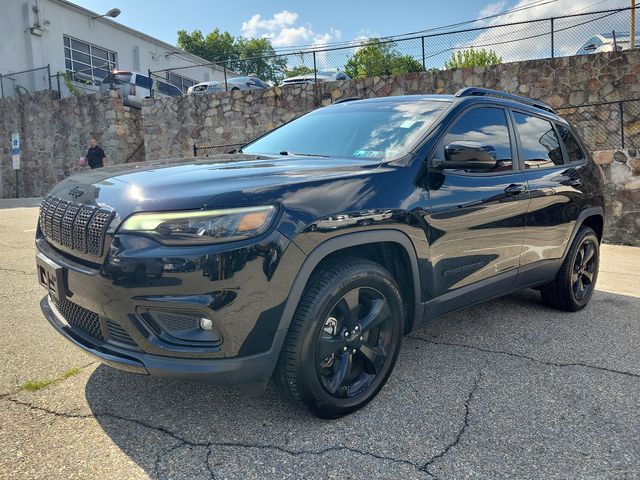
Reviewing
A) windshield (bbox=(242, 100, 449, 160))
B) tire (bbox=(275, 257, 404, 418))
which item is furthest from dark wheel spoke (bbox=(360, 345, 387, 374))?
windshield (bbox=(242, 100, 449, 160))

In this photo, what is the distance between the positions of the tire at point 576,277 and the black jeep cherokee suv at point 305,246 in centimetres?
75

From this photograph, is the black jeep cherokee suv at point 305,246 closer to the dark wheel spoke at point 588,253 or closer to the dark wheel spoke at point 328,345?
the dark wheel spoke at point 328,345

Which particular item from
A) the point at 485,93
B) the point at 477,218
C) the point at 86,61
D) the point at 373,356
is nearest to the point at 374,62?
the point at 86,61

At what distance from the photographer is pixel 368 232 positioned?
8.46 ft

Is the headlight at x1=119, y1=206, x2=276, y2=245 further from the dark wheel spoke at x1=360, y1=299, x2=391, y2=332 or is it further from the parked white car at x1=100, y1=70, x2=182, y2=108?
the parked white car at x1=100, y1=70, x2=182, y2=108

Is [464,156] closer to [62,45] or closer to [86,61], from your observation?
[62,45]

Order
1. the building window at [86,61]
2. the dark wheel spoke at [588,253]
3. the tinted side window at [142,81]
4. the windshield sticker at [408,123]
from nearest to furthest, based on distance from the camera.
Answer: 1. the windshield sticker at [408,123]
2. the dark wheel spoke at [588,253]
3. the tinted side window at [142,81]
4. the building window at [86,61]

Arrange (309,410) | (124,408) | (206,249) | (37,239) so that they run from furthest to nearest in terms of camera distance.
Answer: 1. (37,239)
2. (124,408)
3. (309,410)
4. (206,249)

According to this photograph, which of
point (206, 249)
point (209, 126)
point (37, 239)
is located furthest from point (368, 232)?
point (209, 126)

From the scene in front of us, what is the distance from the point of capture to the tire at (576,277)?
439 centimetres

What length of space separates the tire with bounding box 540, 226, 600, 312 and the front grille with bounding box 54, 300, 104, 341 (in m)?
3.68

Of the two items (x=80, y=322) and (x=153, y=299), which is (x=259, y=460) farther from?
(x=80, y=322)

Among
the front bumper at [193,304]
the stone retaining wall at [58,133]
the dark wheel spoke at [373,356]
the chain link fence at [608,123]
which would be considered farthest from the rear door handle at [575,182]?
the stone retaining wall at [58,133]

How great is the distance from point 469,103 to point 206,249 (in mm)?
2229
